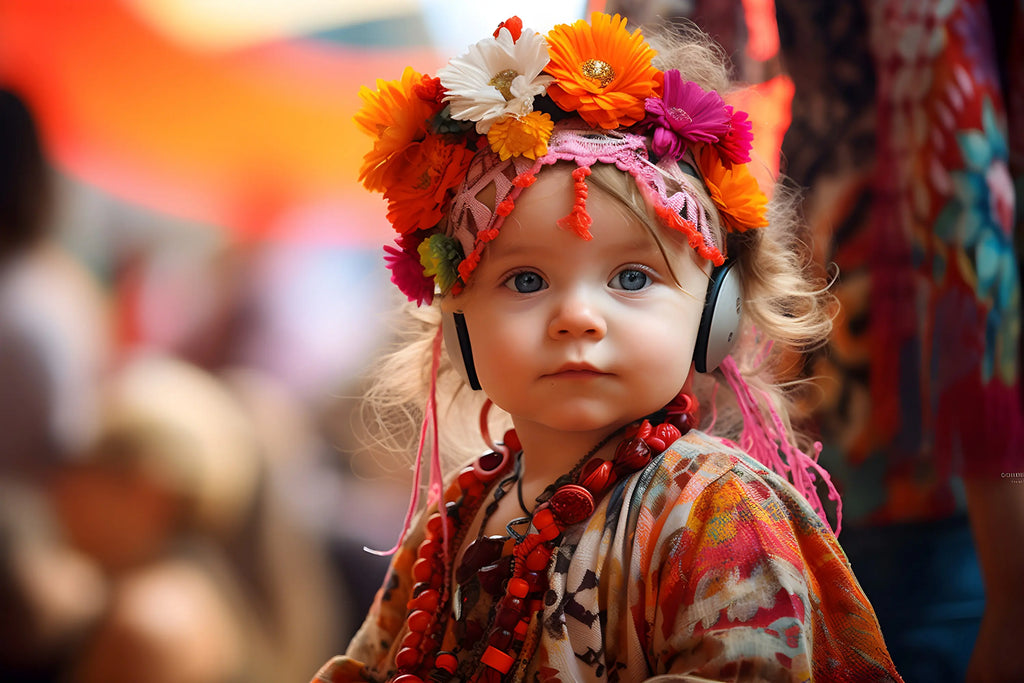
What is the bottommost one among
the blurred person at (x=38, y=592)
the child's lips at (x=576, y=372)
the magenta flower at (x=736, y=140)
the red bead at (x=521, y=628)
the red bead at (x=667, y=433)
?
the blurred person at (x=38, y=592)

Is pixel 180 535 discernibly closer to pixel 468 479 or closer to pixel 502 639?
pixel 468 479

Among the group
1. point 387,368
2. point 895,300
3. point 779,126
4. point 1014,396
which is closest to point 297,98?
point 387,368

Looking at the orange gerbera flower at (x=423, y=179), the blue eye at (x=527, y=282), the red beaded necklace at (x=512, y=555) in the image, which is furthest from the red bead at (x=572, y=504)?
the orange gerbera flower at (x=423, y=179)

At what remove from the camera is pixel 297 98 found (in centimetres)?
190

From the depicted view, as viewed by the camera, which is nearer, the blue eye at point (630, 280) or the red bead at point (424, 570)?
the blue eye at point (630, 280)

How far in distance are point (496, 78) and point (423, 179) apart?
138mm

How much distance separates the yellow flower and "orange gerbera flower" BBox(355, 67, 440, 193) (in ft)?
0.34

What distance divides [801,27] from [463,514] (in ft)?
3.04

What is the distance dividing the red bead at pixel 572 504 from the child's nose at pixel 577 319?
0.16 metres

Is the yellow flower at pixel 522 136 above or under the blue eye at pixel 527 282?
above

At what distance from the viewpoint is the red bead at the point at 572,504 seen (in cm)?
89

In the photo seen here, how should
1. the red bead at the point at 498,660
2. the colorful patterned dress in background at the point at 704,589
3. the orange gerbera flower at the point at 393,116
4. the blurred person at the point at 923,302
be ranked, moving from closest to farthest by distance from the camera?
the colorful patterned dress in background at the point at 704,589 → the red bead at the point at 498,660 → the orange gerbera flower at the point at 393,116 → the blurred person at the point at 923,302

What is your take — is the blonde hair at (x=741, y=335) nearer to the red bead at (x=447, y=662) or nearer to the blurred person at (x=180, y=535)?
the red bead at (x=447, y=662)

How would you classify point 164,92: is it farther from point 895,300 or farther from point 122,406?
point 895,300
